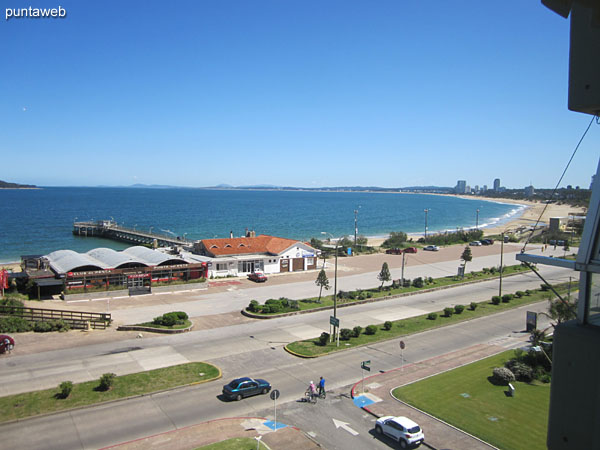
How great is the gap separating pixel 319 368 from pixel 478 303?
21.6 metres

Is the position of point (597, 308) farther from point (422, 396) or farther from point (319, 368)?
point (319, 368)

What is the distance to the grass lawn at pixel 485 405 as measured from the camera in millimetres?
16406

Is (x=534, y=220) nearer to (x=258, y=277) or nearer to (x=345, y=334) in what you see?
(x=258, y=277)

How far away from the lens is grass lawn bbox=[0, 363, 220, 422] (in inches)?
700

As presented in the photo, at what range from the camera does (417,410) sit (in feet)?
61.2

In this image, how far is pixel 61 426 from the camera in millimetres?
16750

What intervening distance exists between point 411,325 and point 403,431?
54.5ft

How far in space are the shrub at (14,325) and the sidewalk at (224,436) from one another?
54.5 ft

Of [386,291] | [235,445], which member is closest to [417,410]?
[235,445]

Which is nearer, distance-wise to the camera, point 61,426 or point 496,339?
point 61,426

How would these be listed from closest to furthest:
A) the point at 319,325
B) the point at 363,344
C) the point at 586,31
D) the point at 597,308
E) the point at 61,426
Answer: the point at 586,31
the point at 597,308
the point at 61,426
the point at 363,344
the point at 319,325

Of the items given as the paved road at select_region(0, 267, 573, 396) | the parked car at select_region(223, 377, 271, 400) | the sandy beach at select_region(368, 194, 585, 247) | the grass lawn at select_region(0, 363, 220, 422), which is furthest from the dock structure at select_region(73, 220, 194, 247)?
the parked car at select_region(223, 377, 271, 400)

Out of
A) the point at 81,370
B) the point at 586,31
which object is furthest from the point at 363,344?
the point at 586,31

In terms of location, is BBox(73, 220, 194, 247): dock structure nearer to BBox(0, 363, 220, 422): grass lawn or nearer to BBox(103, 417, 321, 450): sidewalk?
BBox(0, 363, 220, 422): grass lawn
